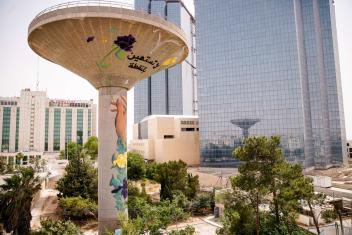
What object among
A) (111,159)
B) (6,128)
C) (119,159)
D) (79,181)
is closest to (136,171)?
(79,181)

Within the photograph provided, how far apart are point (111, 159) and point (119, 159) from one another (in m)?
0.62

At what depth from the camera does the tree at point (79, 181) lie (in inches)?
1357

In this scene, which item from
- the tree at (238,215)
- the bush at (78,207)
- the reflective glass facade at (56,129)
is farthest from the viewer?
the reflective glass facade at (56,129)

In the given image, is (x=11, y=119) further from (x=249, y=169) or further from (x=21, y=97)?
(x=249, y=169)

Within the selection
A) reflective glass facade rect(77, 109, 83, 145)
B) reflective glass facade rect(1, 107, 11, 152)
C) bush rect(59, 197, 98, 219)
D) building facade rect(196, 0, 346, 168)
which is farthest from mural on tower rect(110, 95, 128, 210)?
reflective glass facade rect(77, 109, 83, 145)

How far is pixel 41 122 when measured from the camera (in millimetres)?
111312

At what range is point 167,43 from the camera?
20.6 metres

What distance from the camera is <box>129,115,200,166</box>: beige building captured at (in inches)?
3010

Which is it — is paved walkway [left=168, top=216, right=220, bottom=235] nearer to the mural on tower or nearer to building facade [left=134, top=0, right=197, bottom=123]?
Answer: the mural on tower

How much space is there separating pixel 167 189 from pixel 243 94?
45248mm

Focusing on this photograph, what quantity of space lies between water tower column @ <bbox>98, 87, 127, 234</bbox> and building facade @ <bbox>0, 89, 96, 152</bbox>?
99333 millimetres

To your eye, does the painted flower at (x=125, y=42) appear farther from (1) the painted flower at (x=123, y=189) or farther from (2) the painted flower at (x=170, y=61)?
(1) the painted flower at (x=123, y=189)

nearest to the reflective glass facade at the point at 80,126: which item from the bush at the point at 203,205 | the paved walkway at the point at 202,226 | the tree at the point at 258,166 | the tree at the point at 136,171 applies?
the tree at the point at 136,171

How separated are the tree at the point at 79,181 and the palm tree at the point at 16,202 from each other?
39.9 ft
